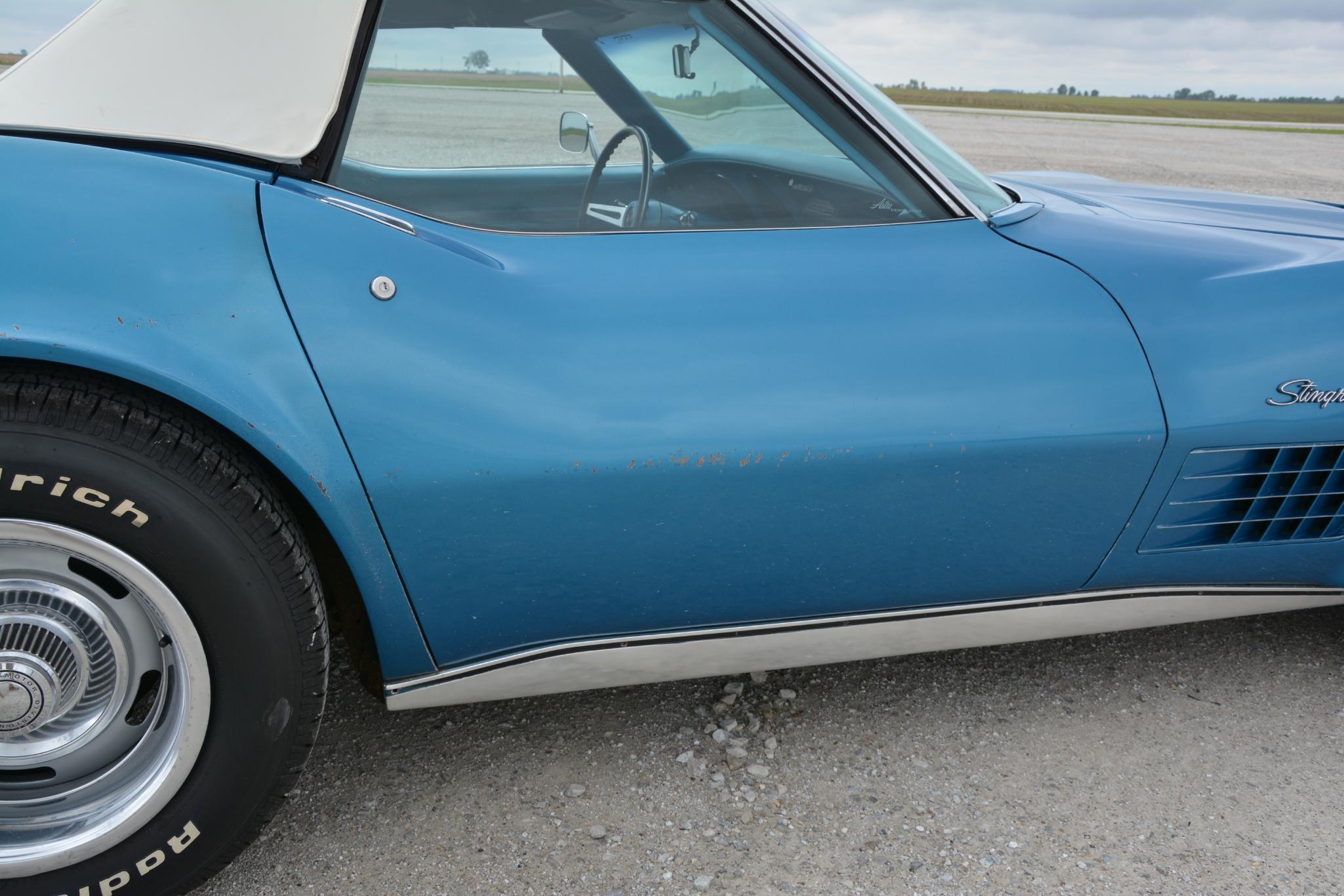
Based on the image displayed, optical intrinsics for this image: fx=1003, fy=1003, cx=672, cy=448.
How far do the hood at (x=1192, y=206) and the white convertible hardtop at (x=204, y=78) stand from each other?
141 centimetres

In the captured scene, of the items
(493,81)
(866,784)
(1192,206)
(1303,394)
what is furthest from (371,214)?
(1192,206)

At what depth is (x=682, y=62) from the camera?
1.83 meters

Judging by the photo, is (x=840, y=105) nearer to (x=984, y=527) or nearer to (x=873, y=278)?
(x=873, y=278)

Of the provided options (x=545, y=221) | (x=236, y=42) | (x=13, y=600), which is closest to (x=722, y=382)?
(x=545, y=221)

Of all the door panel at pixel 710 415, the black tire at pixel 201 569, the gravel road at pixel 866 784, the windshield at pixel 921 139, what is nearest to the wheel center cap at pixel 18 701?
the black tire at pixel 201 569

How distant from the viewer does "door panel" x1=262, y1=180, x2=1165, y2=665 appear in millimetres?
1445

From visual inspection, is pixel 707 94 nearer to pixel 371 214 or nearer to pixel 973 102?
pixel 371 214

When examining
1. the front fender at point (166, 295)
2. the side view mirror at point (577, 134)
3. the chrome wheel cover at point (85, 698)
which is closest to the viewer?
the front fender at point (166, 295)

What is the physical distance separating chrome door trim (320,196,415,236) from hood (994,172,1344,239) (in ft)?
4.28

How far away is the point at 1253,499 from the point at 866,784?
2.92 ft

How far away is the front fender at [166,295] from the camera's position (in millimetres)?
1300

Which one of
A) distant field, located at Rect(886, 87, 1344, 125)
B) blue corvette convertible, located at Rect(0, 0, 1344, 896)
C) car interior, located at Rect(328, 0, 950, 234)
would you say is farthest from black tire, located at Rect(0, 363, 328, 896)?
distant field, located at Rect(886, 87, 1344, 125)

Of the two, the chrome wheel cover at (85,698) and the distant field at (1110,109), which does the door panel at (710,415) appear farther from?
the distant field at (1110,109)

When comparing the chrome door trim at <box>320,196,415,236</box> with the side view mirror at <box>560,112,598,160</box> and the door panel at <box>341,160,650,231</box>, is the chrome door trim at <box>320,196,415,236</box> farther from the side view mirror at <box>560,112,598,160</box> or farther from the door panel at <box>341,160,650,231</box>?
the side view mirror at <box>560,112,598,160</box>
